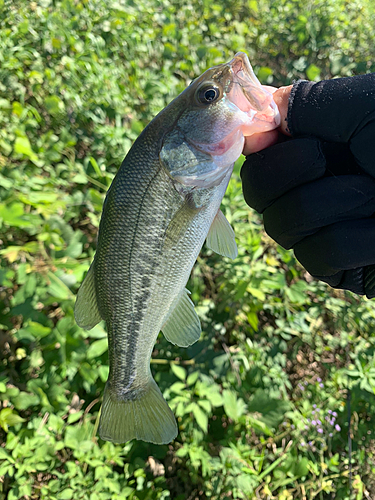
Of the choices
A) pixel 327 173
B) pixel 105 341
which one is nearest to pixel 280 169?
pixel 327 173

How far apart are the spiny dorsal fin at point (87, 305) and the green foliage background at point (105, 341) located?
1.31ft

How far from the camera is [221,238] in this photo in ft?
4.98

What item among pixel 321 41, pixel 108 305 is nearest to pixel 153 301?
pixel 108 305

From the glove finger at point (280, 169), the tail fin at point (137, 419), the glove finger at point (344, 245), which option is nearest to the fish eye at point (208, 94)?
the glove finger at point (280, 169)

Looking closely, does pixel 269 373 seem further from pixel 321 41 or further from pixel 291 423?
pixel 321 41

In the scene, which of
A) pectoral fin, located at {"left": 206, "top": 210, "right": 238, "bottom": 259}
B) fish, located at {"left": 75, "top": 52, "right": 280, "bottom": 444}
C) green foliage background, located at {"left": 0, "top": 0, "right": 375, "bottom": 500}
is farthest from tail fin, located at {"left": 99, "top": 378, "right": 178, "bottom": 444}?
pectoral fin, located at {"left": 206, "top": 210, "right": 238, "bottom": 259}

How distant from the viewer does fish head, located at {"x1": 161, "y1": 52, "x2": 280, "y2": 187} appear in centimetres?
131

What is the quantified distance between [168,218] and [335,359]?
248 centimetres

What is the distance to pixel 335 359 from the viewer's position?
10.1 feet

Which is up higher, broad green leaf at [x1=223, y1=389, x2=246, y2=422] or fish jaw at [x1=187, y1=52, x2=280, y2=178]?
fish jaw at [x1=187, y1=52, x2=280, y2=178]

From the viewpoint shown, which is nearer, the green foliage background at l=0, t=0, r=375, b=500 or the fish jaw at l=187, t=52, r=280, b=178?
the fish jaw at l=187, t=52, r=280, b=178

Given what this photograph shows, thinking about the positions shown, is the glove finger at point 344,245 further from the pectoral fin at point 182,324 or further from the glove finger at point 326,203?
the pectoral fin at point 182,324

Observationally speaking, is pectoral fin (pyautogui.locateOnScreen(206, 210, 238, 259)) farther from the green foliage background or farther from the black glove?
the green foliage background

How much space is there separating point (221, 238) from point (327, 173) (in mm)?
504
